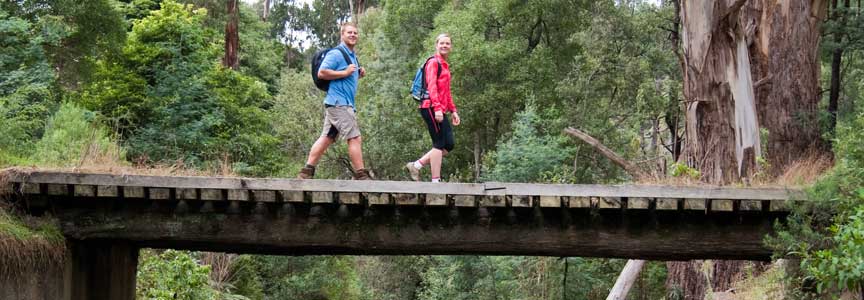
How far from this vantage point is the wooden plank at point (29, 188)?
35.6 ft

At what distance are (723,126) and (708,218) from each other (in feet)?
18.3

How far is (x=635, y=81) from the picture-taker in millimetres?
29484

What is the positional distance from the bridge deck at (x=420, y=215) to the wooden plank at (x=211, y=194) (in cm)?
2

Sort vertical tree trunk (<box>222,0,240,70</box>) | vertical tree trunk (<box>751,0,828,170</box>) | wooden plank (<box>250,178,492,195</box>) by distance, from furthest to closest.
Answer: vertical tree trunk (<box>222,0,240,70</box>) < vertical tree trunk (<box>751,0,828,170</box>) < wooden plank (<box>250,178,492,195</box>)

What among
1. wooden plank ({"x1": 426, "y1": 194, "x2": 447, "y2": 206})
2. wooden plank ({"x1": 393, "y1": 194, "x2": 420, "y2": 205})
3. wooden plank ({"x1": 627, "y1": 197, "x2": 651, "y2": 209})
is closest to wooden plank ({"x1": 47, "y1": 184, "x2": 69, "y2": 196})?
wooden plank ({"x1": 393, "y1": 194, "x2": 420, "y2": 205})

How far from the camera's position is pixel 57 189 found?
10922 mm

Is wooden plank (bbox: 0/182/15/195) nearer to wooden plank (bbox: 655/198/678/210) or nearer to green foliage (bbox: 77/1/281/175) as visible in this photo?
wooden plank (bbox: 655/198/678/210)

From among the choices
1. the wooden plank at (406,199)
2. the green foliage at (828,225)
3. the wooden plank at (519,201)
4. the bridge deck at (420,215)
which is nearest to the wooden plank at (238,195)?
the bridge deck at (420,215)

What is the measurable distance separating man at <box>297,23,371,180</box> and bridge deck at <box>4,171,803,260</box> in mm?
575

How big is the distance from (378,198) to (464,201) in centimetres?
85

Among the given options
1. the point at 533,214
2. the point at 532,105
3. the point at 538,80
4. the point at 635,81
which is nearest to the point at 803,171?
the point at 533,214

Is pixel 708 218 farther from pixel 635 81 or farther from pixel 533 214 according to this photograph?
pixel 635 81

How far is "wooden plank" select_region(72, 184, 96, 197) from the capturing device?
1090 cm

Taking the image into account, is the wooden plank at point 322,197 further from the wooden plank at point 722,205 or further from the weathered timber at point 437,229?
the wooden plank at point 722,205
